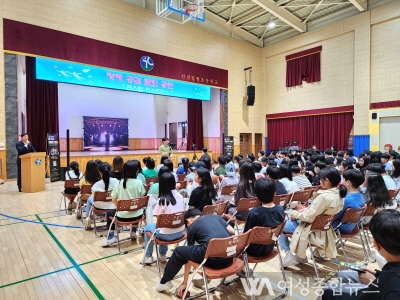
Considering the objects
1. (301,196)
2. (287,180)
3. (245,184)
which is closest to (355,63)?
(287,180)

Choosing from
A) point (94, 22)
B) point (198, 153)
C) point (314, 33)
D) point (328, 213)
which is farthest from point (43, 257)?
point (314, 33)

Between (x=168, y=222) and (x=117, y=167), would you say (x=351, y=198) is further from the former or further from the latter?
(x=117, y=167)

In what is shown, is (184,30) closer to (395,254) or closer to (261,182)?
(261,182)

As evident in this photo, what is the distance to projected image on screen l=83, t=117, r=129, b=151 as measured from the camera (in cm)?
1472

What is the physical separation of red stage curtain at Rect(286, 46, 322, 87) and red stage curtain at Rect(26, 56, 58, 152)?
1183cm

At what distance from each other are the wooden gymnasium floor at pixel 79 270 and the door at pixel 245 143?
11.8 m

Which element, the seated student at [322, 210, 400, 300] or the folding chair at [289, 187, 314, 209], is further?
the folding chair at [289, 187, 314, 209]

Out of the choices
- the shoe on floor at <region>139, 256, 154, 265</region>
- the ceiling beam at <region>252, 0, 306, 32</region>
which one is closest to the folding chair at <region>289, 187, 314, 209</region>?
the shoe on floor at <region>139, 256, 154, 265</region>

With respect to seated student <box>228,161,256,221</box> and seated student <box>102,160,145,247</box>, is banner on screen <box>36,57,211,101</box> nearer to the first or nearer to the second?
seated student <box>102,160,145,247</box>

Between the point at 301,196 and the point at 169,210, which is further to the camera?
the point at 301,196

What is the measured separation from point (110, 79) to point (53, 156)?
3.76m

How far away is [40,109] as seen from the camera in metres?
10.1

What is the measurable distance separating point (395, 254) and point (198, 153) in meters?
12.7

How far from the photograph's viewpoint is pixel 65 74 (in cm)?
943
